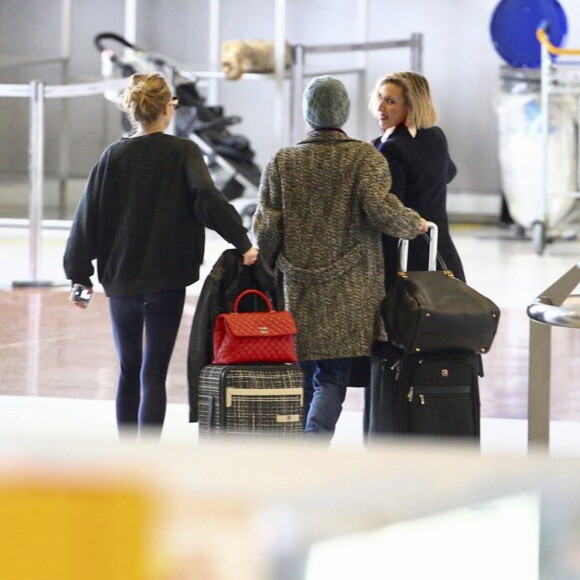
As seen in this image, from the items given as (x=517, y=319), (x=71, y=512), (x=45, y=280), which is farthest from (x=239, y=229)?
(x=45, y=280)

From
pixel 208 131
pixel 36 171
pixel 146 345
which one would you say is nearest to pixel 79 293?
pixel 146 345

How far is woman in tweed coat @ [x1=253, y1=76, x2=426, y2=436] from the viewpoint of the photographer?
3.51 meters

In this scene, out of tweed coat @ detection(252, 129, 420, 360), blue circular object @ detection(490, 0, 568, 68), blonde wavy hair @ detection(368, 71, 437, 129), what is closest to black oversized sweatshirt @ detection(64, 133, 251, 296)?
tweed coat @ detection(252, 129, 420, 360)

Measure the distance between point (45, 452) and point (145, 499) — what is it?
2.4 inches

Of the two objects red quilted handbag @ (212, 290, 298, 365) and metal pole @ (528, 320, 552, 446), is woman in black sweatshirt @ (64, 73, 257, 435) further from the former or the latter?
metal pole @ (528, 320, 552, 446)

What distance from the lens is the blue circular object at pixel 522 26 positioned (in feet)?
37.0

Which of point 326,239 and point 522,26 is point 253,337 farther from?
point 522,26

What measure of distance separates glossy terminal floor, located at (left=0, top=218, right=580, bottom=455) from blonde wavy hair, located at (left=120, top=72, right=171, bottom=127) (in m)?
0.90

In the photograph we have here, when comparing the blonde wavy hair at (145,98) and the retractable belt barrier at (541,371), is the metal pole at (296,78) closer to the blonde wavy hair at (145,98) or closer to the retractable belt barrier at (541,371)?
the blonde wavy hair at (145,98)

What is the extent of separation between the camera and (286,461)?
27.8 inches

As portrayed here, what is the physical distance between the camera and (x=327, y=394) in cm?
366

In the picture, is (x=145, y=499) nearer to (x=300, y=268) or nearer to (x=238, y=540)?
(x=238, y=540)

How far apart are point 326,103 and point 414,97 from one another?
290mm

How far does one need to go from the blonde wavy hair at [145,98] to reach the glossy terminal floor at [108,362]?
904 millimetres
